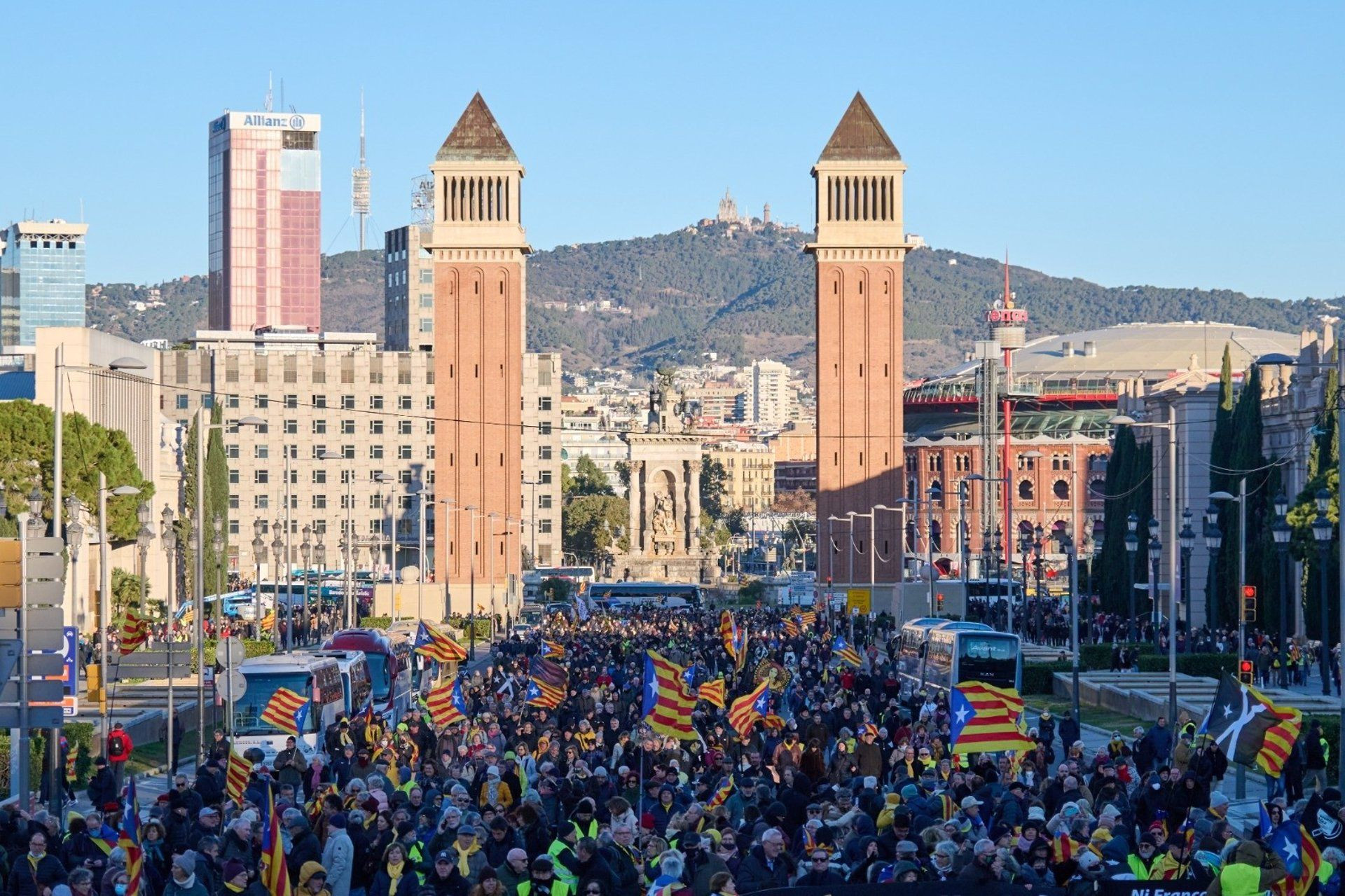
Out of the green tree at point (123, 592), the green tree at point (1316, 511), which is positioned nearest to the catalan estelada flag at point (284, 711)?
the green tree at point (1316, 511)

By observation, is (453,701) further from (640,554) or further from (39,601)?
(640,554)

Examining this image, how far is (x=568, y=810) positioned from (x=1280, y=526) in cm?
2832

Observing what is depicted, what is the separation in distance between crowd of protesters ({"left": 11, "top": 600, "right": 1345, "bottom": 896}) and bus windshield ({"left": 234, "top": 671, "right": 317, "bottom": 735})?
261cm

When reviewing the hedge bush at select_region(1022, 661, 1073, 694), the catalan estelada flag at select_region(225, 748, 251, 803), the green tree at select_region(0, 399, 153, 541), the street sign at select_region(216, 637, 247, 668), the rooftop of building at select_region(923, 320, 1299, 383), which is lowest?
the hedge bush at select_region(1022, 661, 1073, 694)

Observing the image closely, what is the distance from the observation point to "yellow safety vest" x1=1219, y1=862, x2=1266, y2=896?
1457 cm

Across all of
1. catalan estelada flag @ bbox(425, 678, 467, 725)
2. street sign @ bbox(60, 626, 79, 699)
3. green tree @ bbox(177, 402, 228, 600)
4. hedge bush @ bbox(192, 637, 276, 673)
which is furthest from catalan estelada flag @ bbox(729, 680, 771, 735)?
A: green tree @ bbox(177, 402, 228, 600)

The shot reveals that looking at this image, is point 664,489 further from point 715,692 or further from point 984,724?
point 984,724

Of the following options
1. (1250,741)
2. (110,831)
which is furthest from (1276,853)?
(110,831)

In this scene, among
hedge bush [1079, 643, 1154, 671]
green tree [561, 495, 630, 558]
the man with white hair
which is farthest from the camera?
green tree [561, 495, 630, 558]

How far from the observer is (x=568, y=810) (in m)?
22.2

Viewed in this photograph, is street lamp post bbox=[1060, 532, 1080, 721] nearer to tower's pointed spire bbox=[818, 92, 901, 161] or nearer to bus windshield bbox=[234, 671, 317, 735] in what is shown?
bus windshield bbox=[234, 671, 317, 735]

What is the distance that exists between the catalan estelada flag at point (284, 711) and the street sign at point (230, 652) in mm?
1999

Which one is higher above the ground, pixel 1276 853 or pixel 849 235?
pixel 849 235

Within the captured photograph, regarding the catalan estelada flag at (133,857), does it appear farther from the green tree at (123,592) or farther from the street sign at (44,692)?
the green tree at (123,592)
